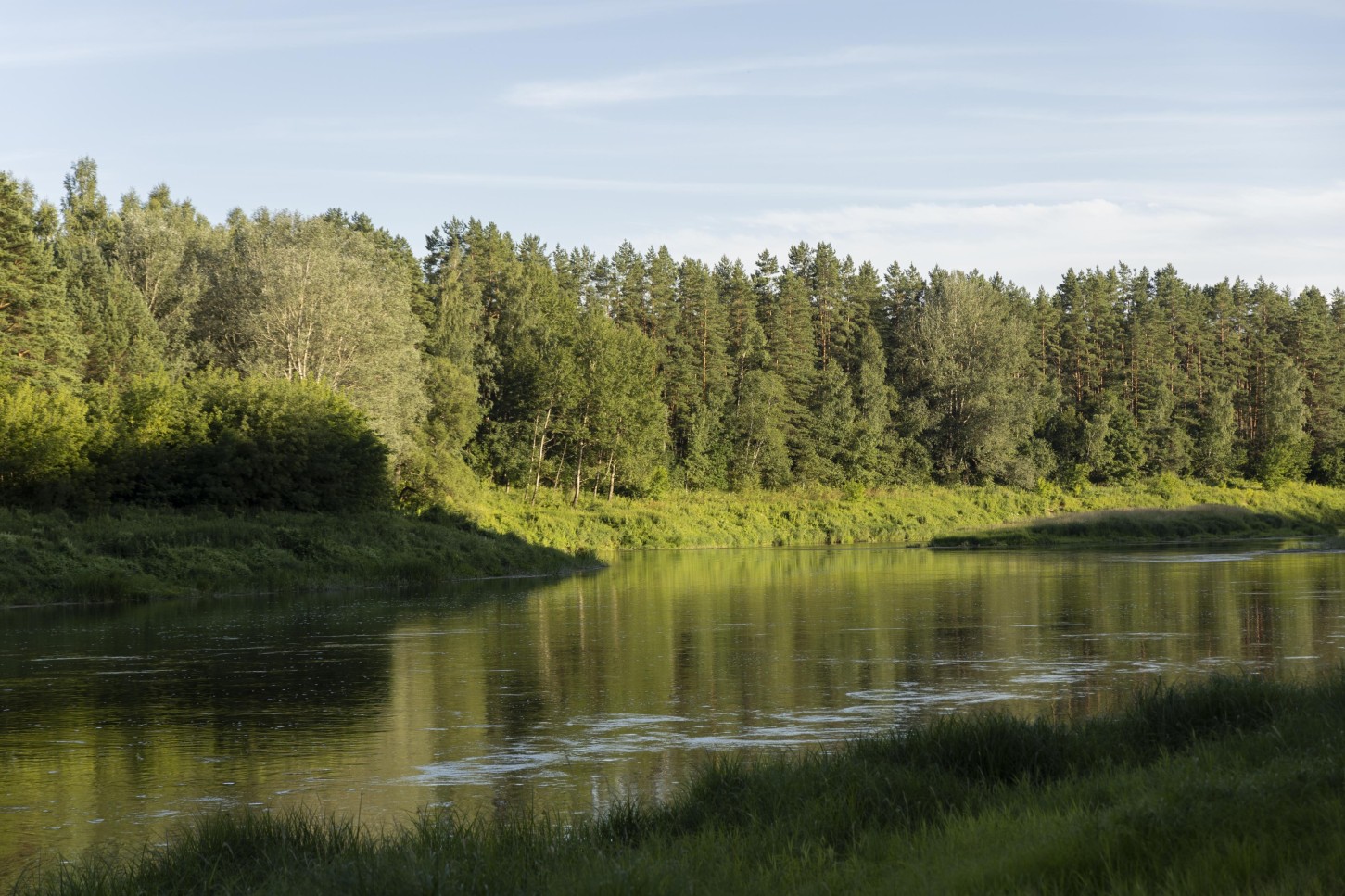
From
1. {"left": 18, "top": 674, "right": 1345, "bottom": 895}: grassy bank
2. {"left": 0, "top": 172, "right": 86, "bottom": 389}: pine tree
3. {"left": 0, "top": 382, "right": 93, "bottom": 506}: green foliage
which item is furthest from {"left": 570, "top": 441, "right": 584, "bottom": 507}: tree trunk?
{"left": 18, "top": 674, "right": 1345, "bottom": 895}: grassy bank

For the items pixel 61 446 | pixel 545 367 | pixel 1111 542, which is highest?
pixel 545 367

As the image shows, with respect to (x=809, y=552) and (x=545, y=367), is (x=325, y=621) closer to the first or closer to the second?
(x=809, y=552)

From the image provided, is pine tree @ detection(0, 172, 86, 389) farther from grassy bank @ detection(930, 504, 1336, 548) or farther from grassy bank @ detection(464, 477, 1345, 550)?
grassy bank @ detection(930, 504, 1336, 548)

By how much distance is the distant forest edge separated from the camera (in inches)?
1946

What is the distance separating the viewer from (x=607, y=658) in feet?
81.8

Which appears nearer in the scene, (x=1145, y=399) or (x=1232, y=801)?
(x=1232, y=801)

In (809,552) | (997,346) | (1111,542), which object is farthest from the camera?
(997,346)

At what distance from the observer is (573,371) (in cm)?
8138

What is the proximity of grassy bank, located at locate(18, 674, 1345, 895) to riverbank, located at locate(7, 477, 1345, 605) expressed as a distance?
30671 millimetres

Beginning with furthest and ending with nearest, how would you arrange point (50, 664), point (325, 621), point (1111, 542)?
point (1111, 542) < point (325, 621) < point (50, 664)

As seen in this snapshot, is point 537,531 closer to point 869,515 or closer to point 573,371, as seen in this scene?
point 573,371

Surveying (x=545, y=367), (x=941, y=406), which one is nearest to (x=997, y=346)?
(x=941, y=406)

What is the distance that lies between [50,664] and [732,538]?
5658cm

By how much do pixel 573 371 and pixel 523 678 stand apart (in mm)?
59774
